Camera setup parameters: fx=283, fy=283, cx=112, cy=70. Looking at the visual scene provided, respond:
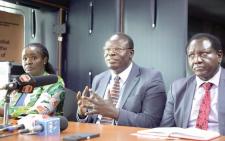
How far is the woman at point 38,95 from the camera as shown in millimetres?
2357

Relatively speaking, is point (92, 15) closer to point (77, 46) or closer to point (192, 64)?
point (77, 46)

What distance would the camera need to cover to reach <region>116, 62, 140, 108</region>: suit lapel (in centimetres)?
236

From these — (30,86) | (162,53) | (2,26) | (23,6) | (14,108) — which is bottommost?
(14,108)

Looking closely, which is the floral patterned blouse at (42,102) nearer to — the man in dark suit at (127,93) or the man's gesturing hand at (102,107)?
the man in dark suit at (127,93)

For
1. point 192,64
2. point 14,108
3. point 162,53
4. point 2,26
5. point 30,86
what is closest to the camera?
point 30,86

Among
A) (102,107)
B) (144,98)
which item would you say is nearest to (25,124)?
(102,107)

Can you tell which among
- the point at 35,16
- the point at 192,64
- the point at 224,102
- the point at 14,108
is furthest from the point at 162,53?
the point at 35,16

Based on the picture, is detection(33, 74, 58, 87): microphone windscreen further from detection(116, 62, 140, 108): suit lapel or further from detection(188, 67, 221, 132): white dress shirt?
detection(188, 67, 221, 132): white dress shirt

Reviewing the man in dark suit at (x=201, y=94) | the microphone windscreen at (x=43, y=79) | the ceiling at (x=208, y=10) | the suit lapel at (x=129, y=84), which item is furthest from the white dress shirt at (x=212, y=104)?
the microphone windscreen at (x=43, y=79)

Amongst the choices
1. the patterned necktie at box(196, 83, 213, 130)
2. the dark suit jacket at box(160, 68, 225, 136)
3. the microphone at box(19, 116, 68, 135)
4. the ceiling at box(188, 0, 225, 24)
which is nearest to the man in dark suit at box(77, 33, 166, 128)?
the dark suit jacket at box(160, 68, 225, 136)

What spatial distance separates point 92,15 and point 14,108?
1832mm

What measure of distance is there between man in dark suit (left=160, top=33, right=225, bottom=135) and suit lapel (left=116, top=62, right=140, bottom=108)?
13.9 inches

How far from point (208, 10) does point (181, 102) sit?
1267 millimetres

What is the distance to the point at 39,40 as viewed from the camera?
4.05 m
